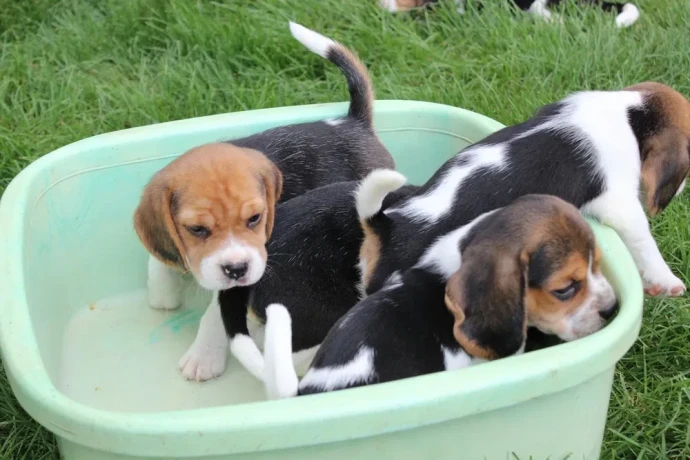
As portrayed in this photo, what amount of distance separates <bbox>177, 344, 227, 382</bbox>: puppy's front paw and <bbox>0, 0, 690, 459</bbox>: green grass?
4.43 ft

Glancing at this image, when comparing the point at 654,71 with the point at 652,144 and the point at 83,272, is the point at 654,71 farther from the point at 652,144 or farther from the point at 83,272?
the point at 83,272

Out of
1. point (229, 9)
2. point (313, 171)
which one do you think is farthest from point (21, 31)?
point (313, 171)

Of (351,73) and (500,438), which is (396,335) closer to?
(500,438)

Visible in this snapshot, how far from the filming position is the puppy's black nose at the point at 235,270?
267cm

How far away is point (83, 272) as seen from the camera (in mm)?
3422

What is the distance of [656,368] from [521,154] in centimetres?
88

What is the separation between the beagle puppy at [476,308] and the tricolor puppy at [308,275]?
0.35m

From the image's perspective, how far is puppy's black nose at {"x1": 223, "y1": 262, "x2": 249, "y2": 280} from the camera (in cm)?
267

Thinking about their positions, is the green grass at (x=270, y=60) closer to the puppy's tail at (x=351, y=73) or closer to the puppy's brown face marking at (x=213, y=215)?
the puppy's tail at (x=351, y=73)

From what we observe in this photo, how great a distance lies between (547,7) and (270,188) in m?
2.69

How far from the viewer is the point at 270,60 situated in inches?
180

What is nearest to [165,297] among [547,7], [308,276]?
[308,276]

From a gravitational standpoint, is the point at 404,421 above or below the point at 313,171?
above

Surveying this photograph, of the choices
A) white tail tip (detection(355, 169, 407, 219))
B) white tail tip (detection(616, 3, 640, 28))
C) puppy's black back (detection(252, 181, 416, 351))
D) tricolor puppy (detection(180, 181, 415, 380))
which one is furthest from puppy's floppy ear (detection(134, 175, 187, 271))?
white tail tip (detection(616, 3, 640, 28))
